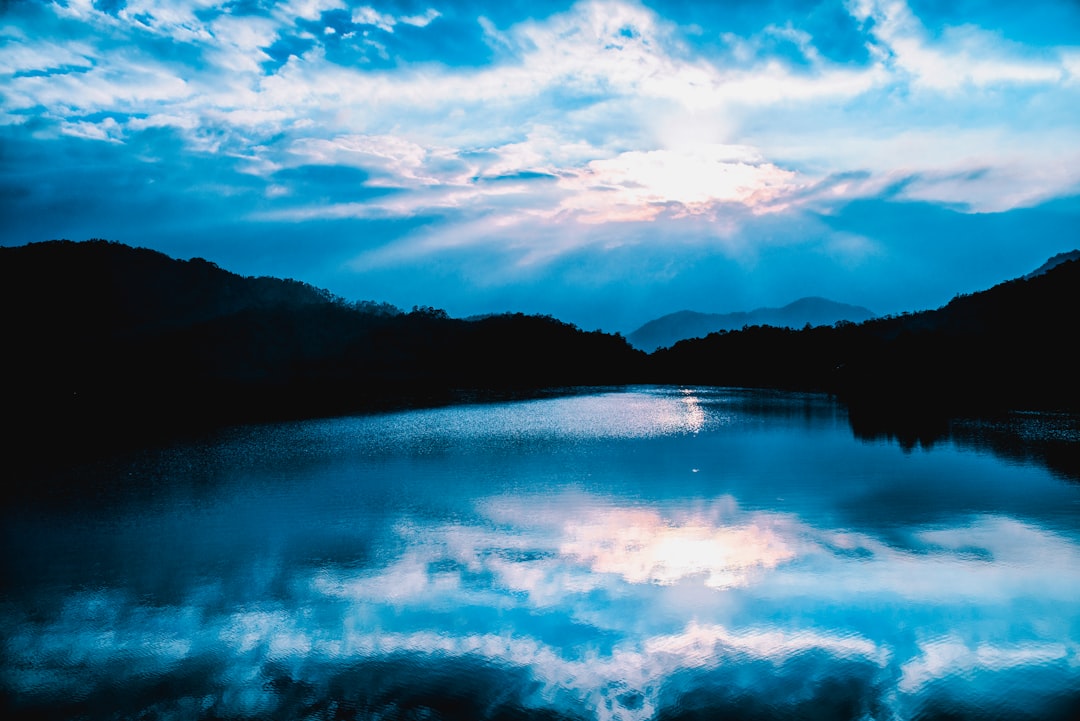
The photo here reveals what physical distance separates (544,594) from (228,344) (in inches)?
4142

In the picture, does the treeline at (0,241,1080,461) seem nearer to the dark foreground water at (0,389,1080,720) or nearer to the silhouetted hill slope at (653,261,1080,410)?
the silhouetted hill slope at (653,261,1080,410)

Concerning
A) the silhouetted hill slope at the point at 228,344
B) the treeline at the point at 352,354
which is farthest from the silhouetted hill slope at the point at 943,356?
the silhouetted hill slope at the point at 228,344

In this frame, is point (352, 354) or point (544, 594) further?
point (352, 354)

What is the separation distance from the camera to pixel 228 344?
10875 cm

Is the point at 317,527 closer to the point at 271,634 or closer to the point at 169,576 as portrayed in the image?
the point at 169,576

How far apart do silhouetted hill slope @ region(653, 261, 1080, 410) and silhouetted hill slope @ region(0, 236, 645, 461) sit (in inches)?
793

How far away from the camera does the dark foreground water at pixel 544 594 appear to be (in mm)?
9352

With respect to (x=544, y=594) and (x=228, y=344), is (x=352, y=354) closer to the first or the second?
(x=228, y=344)

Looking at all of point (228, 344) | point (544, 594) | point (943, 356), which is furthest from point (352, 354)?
point (544, 594)

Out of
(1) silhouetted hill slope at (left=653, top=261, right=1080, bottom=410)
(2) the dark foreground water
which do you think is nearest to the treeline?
(1) silhouetted hill slope at (left=653, top=261, right=1080, bottom=410)

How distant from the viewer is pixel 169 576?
1413cm

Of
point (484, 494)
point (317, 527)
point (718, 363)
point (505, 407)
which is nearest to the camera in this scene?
point (317, 527)

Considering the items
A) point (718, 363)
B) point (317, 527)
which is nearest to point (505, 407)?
point (317, 527)

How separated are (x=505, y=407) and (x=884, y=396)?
32.3 metres
